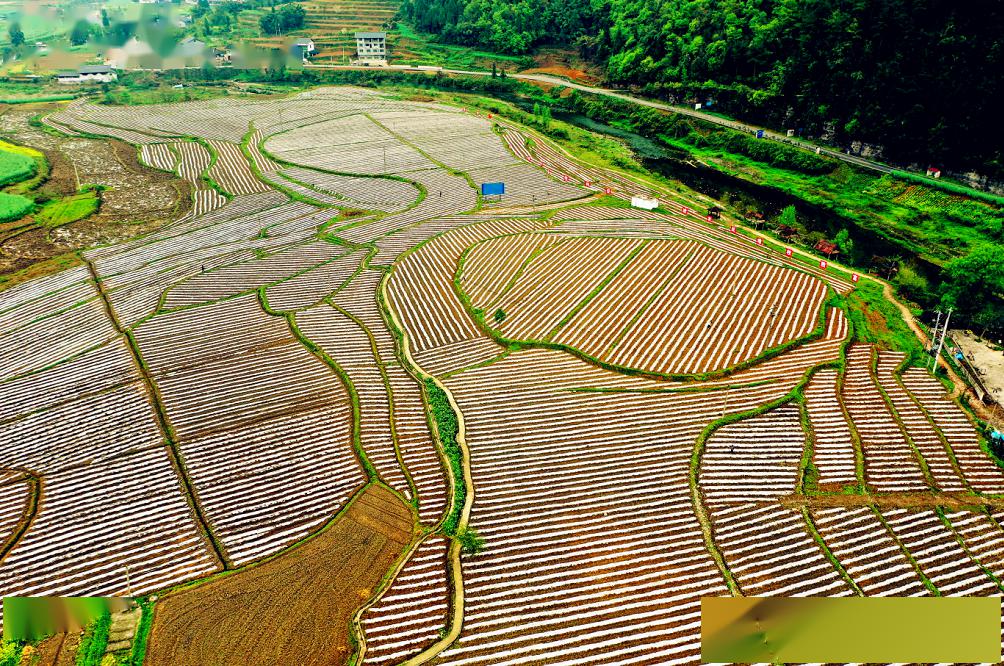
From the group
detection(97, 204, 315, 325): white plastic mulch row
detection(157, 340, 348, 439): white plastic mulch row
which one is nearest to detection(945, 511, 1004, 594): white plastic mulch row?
detection(157, 340, 348, 439): white plastic mulch row

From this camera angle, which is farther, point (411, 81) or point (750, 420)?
point (411, 81)

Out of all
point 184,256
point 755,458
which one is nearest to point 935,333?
point 755,458

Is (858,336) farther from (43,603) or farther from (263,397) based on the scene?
(43,603)

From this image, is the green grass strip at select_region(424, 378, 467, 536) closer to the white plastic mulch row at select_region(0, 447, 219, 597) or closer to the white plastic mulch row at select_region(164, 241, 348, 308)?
the white plastic mulch row at select_region(0, 447, 219, 597)

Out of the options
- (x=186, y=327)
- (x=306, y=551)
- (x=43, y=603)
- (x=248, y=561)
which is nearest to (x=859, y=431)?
(x=306, y=551)

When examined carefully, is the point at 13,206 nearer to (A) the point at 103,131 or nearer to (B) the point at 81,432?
(A) the point at 103,131

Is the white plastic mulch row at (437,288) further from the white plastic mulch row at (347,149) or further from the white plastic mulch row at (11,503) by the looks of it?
the white plastic mulch row at (347,149)
